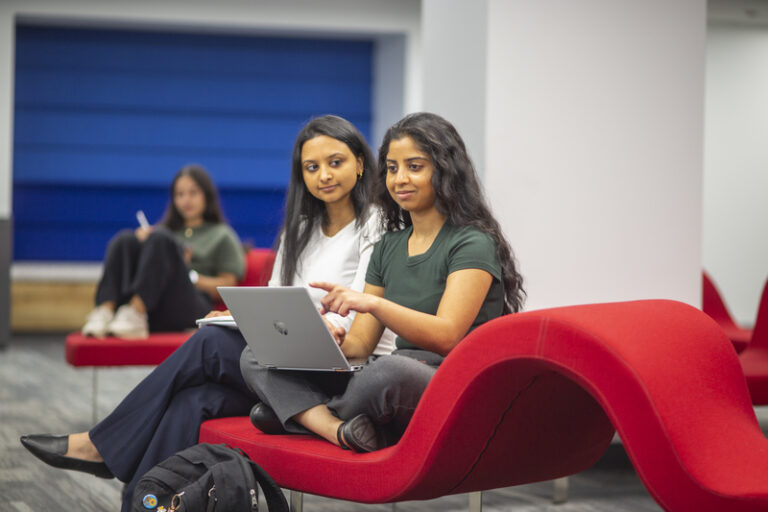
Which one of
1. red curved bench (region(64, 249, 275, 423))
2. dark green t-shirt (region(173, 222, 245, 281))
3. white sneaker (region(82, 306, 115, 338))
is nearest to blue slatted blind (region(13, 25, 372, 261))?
dark green t-shirt (region(173, 222, 245, 281))

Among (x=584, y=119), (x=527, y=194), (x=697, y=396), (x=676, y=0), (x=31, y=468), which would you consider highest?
(x=676, y=0)

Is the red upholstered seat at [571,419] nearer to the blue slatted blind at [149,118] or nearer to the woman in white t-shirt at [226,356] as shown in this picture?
the woman in white t-shirt at [226,356]

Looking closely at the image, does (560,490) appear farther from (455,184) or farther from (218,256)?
(218,256)

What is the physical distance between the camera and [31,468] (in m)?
3.03

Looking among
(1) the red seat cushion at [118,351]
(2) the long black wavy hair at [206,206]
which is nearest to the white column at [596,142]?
(1) the red seat cushion at [118,351]

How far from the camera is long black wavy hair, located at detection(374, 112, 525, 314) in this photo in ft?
6.77

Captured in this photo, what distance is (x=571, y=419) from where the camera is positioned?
1820mm

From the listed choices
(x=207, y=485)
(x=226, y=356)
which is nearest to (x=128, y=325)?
(x=226, y=356)

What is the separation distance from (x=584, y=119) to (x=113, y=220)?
5262 millimetres

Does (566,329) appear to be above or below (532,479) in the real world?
above

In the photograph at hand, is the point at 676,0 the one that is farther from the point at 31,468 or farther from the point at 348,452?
the point at 31,468

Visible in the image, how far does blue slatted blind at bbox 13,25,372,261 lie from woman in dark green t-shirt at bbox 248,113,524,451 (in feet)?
18.0

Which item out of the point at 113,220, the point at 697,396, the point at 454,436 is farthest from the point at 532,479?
the point at 113,220

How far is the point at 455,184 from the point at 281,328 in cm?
51
